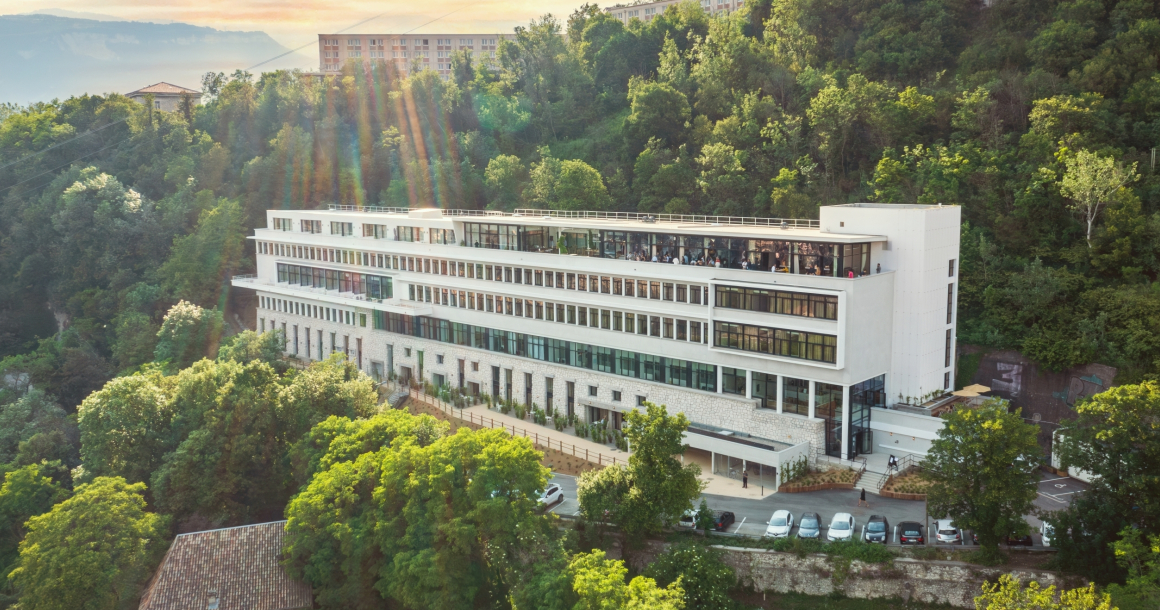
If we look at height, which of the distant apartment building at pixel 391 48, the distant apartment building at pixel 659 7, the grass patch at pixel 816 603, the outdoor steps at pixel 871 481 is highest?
the distant apartment building at pixel 659 7

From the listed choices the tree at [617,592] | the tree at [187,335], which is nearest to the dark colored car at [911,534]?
the tree at [617,592]

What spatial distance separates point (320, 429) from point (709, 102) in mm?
47147

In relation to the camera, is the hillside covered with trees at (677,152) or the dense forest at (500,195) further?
the hillside covered with trees at (677,152)

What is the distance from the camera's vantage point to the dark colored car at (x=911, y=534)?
113 ft

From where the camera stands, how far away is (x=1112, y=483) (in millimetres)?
31891

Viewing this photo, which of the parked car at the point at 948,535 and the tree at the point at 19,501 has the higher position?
the parked car at the point at 948,535

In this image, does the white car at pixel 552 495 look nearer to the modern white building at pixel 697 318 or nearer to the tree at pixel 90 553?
the modern white building at pixel 697 318

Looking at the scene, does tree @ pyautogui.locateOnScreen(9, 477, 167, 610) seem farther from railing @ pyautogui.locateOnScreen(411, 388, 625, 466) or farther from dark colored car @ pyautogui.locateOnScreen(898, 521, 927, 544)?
dark colored car @ pyautogui.locateOnScreen(898, 521, 927, 544)

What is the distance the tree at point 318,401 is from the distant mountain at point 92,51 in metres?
110

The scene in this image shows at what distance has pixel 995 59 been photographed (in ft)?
208

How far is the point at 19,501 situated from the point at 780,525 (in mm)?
38991

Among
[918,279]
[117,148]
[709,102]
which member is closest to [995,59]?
[709,102]

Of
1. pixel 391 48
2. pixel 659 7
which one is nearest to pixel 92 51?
pixel 391 48

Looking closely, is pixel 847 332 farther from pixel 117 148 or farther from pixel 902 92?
pixel 117 148
